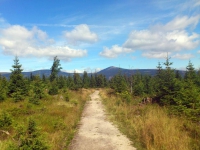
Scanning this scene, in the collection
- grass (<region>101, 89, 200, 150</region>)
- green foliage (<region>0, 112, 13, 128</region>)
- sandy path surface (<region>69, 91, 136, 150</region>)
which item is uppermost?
green foliage (<region>0, 112, 13, 128</region>)

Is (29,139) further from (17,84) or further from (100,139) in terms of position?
(17,84)

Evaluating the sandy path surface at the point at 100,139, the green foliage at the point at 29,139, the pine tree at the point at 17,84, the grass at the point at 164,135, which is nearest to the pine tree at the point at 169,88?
the grass at the point at 164,135

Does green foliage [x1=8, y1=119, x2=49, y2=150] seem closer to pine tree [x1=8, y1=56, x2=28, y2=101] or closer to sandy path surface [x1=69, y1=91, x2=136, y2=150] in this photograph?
sandy path surface [x1=69, y1=91, x2=136, y2=150]

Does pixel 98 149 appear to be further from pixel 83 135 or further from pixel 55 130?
pixel 55 130

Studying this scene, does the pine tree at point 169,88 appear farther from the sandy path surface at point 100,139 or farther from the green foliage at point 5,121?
the green foliage at point 5,121

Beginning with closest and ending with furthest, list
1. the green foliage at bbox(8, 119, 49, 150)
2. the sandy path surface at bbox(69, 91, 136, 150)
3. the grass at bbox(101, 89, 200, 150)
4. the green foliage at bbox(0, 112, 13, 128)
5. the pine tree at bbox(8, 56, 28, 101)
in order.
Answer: the green foliage at bbox(8, 119, 49, 150), the grass at bbox(101, 89, 200, 150), the sandy path surface at bbox(69, 91, 136, 150), the green foliage at bbox(0, 112, 13, 128), the pine tree at bbox(8, 56, 28, 101)

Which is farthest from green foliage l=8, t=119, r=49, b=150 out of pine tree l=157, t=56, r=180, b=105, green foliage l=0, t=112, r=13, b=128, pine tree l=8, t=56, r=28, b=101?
pine tree l=8, t=56, r=28, b=101

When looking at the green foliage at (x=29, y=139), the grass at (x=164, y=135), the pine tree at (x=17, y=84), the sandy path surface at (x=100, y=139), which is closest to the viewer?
the green foliage at (x=29, y=139)

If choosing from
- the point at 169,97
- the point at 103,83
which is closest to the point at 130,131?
the point at 169,97

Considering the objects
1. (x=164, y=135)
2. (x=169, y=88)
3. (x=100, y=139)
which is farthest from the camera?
(x=169, y=88)

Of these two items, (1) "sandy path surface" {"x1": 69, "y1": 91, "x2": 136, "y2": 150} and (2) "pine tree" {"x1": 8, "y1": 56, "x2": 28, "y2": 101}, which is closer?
(1) "sandy path surface" {"x1": 69, "y1": 91, "x2": 136, "y2": 150}

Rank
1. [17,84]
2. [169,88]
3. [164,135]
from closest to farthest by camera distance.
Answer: [164,135]
[169,88]
[17,84]

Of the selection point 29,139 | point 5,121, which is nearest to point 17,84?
point 5,121

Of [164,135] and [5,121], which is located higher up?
[5,121]
